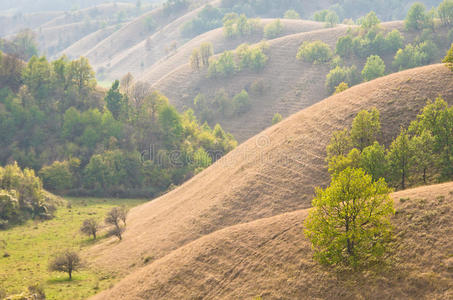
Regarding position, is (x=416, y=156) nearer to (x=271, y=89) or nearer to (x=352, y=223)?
(x=352, y=223)

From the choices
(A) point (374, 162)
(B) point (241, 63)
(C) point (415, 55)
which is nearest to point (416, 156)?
(A) point (374, 162)

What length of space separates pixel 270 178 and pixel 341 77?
10906 cm

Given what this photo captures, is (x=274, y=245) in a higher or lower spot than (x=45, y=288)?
higher

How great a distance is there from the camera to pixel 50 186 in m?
110

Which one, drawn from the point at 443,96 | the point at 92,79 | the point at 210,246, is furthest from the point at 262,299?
the point at 92,79

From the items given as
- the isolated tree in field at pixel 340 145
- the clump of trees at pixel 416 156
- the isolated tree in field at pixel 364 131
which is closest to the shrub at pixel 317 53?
the isolated tree in field at pixel 340 145

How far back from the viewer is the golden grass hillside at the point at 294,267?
35312mm

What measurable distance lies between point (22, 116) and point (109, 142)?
1070 inches

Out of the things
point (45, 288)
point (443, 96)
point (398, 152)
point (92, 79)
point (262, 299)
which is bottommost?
point (45, 288)

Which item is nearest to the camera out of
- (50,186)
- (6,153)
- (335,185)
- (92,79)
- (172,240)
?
(335,185)

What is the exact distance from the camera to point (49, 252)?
2719 inches

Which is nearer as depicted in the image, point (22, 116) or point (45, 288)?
point (45, 288)

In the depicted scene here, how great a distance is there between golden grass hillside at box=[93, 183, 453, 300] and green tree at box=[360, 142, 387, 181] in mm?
9859

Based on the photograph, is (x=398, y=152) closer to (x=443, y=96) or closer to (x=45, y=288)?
(x=443, y=96)
